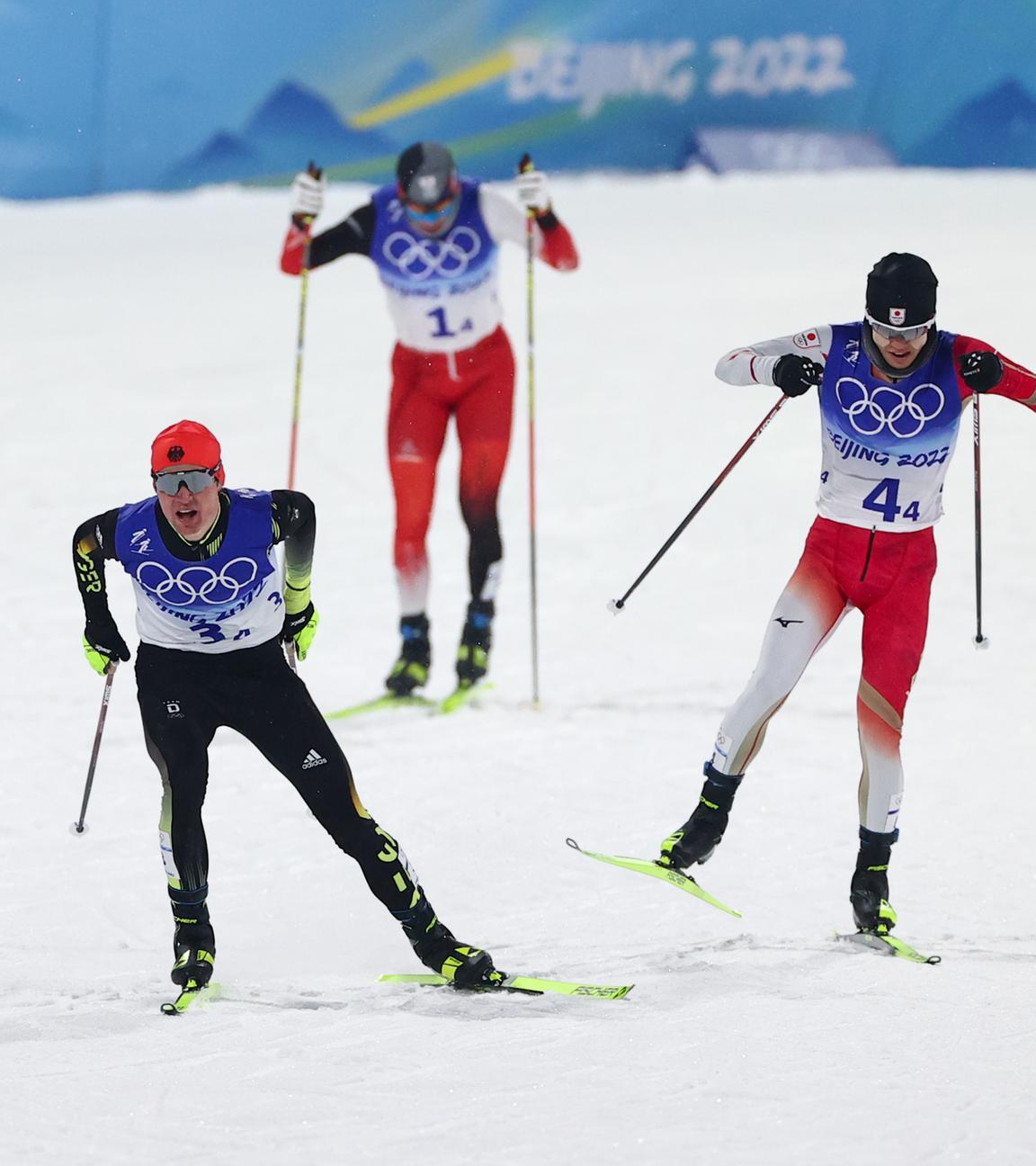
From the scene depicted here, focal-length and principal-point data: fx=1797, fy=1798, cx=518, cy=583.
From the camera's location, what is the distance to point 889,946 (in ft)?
16.0

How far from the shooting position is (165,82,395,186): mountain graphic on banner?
1372 centimetres

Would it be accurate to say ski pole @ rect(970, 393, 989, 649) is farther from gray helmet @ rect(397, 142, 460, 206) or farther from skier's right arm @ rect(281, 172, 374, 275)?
skier's right arm @ rect(281, 172, 374, 275)

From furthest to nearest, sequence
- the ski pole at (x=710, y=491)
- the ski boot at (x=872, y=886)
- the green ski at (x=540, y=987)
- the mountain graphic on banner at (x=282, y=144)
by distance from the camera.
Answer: the mountain graphic on banner at (x=282, y=144) < the ski pole at (x=710, y=491) < the ski boot at (x=872, y=886) < the green ski at (x=540, y=987)

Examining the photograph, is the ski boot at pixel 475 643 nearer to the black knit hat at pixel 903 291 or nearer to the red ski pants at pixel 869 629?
the red ski pants at pixel 869 629

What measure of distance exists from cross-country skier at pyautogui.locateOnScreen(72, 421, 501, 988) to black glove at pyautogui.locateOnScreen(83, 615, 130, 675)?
0.19 feet

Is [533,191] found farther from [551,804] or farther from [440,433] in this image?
[551,804]

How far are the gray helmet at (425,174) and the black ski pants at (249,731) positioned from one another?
2.69m

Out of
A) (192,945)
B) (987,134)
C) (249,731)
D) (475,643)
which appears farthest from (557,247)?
(987,134)

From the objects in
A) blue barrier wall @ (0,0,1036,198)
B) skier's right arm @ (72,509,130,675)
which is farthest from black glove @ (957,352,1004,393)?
blue barrier wall @ (0,0,1036,198)

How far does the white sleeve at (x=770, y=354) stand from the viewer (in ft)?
15.8

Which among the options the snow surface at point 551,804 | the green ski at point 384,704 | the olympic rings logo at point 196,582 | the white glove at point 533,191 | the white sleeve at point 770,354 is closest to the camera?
the snow surface at point 551,804

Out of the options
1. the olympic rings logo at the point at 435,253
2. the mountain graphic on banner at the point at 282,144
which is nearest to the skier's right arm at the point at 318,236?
the olympic rings logo at the point at 435,253

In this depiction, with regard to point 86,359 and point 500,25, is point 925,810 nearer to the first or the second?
point 86,359

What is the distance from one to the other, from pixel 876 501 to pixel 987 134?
1073 centimetres
